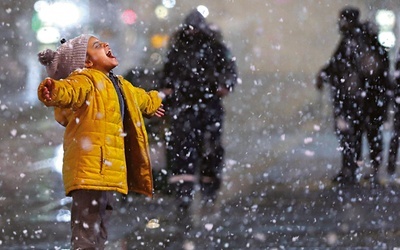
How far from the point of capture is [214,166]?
8617 millimetres

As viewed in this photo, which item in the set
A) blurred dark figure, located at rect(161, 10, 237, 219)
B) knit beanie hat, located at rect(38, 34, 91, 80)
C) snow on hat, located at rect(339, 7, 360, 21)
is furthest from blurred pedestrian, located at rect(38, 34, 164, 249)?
snow on hat, located at rect(339, 7, 360, 21)

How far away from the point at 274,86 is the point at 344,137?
1365 cm

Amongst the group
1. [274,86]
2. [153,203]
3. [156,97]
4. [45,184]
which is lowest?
[156,97]

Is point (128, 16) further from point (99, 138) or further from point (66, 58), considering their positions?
point (99, 138)

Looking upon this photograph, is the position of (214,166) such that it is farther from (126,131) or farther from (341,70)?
(126,131)

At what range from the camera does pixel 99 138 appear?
5445mm

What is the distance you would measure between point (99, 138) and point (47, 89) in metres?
0.50

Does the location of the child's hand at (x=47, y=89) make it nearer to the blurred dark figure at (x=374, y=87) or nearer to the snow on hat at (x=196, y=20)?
the snow on hat at (x=196, y=20)

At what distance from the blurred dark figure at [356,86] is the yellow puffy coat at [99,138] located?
447 cm

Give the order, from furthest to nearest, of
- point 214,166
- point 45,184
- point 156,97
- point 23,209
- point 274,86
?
point 274,86, point 45,184, point 214,166, point 23,209, point 156,97

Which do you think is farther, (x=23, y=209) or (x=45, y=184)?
(x=45, y=184)

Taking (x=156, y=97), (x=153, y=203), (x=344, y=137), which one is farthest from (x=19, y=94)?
(x=156, y=97)

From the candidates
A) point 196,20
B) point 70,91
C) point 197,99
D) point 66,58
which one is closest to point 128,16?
point 196,20

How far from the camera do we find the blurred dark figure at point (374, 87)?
10094 mm
